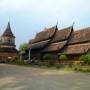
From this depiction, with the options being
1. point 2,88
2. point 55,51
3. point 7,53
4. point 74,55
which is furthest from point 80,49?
point 7,53

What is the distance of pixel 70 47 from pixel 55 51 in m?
3.02

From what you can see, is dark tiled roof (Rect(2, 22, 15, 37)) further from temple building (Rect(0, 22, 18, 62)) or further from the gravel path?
the gravel path

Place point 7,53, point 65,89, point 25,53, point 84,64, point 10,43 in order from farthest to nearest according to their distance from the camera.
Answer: point 10,43 < point 7,53 < point 25,53 < point 84,64 < point 65,89

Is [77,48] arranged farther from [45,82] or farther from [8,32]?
[8,32]

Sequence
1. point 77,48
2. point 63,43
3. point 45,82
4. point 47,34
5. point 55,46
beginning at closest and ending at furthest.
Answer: point 45,82 → point 77,48 → point 63,43 → point 55,46 → point 47,34

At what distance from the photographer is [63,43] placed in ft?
155

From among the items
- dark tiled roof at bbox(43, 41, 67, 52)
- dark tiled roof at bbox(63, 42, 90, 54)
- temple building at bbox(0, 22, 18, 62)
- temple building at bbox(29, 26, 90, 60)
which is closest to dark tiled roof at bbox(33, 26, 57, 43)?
temple building at bbox(29, 26, 90, 60)

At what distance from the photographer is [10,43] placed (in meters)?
80.3

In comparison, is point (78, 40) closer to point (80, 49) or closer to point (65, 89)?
point (80, 49)

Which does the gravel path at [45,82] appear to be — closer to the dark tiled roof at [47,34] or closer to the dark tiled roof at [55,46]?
the dark tiled roof at [55,46]

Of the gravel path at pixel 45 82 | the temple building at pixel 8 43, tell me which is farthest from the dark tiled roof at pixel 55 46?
the temple building at pixel 8 43

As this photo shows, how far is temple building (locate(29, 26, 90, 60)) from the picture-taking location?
42.1 m

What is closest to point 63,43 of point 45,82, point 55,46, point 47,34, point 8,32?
point 55,46

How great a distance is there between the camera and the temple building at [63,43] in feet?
138
